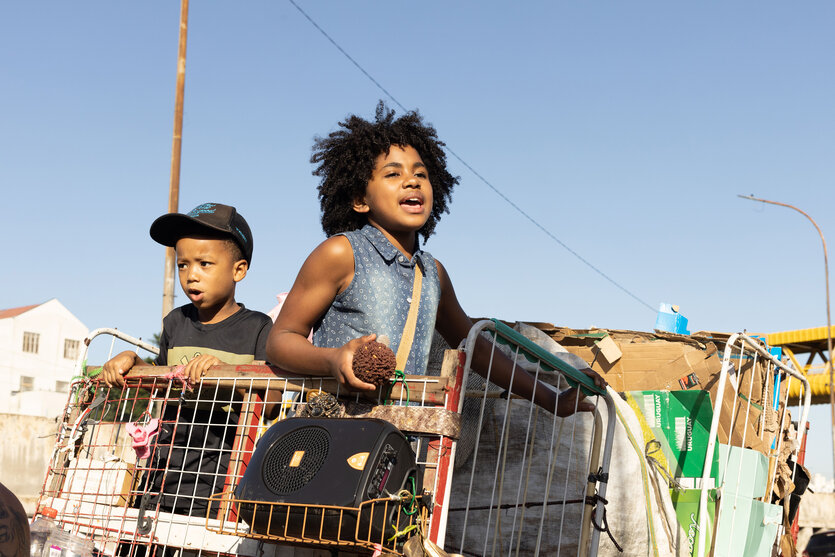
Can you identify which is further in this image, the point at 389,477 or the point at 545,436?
the point at 545,436

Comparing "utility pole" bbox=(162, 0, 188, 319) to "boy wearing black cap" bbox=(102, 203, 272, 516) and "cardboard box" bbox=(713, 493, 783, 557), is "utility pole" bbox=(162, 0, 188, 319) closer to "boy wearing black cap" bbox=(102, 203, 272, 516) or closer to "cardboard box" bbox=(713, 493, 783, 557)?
"boy wearing black cap" bbox=(102, 203, 272, 516)

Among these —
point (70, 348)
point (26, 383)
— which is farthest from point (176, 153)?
point (70, 348)

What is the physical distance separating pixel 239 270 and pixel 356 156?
3.75 ft

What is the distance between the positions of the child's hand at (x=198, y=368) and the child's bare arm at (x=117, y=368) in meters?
0.39

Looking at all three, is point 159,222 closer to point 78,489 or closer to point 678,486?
point 78,489

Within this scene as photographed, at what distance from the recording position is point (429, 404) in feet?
7.43

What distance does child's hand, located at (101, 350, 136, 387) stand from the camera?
10.5ft

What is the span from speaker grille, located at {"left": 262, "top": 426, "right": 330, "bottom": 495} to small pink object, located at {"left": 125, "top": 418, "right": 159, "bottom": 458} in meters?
1.02

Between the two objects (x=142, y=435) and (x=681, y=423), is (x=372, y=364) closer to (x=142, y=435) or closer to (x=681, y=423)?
(x=142, y=435)

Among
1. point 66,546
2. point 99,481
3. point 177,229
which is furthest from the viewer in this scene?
point 177,229

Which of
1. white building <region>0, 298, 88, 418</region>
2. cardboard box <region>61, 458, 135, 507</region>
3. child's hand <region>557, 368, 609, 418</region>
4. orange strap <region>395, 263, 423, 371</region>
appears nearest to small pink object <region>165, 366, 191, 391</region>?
cardboard box <region>61, 458, 135, 507</region>

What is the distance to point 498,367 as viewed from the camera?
2.91 metres

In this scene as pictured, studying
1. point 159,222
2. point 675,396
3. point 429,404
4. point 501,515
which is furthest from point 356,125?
point 675,396

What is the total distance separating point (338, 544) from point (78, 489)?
6.03ft
